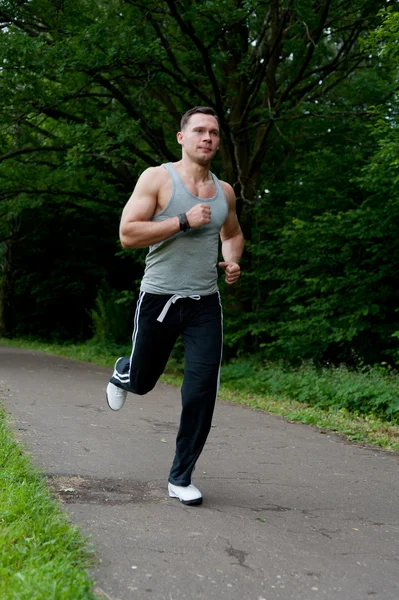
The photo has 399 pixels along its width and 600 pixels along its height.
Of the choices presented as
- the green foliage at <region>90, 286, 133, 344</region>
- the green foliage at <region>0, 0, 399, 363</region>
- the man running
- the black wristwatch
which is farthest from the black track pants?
the green foliage at <region>90, 286, 133, 344</region>

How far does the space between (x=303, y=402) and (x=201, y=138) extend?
6718 millimetres

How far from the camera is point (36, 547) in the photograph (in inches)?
118

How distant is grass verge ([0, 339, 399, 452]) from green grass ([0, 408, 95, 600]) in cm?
405

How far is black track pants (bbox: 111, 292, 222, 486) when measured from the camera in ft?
13.9

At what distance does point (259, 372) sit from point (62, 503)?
9726 mm

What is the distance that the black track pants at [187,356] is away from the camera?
4.25 meters

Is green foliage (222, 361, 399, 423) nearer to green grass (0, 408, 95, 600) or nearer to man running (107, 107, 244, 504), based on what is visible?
man running (107, 107, 244, 504)

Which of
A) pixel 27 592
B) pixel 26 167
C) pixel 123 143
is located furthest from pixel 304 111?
pixel 27 592

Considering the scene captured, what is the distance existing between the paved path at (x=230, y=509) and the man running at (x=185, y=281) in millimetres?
450

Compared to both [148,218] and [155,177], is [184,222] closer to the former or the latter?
[148,218]

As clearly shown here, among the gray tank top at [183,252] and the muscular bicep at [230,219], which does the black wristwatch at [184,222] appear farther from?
the muscular bicep at [230,219]

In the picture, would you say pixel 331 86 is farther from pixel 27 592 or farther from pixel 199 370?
pixel 27 592

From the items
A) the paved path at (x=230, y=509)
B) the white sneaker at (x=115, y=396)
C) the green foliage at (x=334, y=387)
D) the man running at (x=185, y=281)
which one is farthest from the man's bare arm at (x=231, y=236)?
the green foliage at (x=334, y=387)

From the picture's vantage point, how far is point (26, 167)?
19.6 meters
